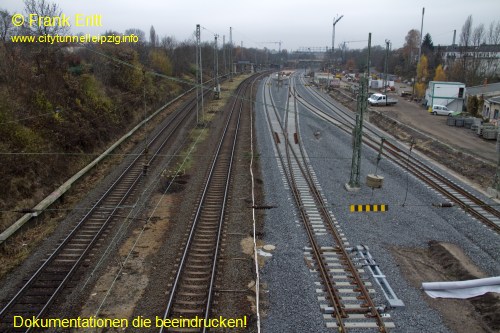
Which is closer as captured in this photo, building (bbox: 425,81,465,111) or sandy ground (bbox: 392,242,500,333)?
sandy ground (bbox: 392,242,500,333)

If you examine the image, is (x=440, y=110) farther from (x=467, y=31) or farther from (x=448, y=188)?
(x=467, y=31)

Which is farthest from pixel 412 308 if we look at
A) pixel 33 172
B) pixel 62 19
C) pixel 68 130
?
pixel 62 19

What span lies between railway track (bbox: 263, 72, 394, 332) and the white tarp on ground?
1.64m

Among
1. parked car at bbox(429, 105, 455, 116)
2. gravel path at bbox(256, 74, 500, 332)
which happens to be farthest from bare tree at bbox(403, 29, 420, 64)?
gravel path at bbox(256, 74, 500, 332)

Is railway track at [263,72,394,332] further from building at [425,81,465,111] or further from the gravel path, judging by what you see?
building at [425,81,465,111]

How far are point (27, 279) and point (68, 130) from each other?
44.1ft

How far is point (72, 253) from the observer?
13.0m

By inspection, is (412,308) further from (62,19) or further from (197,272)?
(62,19)

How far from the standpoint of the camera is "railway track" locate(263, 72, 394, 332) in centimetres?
987

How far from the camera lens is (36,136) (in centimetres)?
2058

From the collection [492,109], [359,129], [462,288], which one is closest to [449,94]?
[492,109]

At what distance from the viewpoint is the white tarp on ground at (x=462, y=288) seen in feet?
35.5

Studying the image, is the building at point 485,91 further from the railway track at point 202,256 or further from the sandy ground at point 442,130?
the railway track at point 202,256

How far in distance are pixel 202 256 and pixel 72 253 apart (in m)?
4.12
